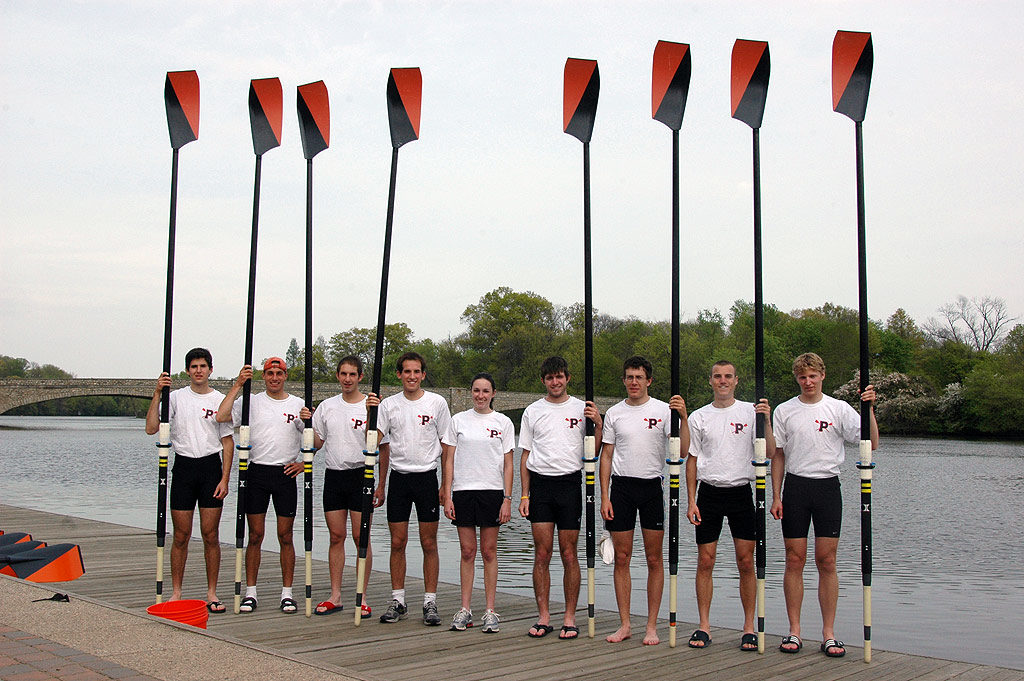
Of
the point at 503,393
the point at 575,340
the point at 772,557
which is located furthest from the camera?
the point at 575,340

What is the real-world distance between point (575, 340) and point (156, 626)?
62304 millimetres

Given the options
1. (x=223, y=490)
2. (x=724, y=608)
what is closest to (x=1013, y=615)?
(x=724, y=608)

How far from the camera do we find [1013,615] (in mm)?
10000

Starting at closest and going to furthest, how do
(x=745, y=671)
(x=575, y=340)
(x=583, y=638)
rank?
(x=745, y=671) → (x=583, y=638) → (x=575, y=340)

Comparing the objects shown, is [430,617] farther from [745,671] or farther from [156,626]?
[745,671]

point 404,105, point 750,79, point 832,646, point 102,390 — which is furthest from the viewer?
point 102,390

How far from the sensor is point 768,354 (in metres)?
59.1

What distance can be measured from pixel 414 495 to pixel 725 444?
86.0 inches

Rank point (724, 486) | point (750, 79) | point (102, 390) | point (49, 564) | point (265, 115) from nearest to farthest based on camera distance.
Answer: point (724, 486) → point (750, 79) → point (265, 115) → point (49, 564) → point (102, 390)

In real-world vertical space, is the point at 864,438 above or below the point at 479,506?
above

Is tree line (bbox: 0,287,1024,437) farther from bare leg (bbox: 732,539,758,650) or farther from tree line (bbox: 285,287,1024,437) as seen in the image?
bare leg (bbox: 732,539,758,650)

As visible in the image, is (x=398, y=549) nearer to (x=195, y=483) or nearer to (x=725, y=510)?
(x=195, y=483)

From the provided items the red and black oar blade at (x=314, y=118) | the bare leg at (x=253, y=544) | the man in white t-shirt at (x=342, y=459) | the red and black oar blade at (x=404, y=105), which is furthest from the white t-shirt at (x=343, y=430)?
the red and black oar blade at (x=314, y=118)

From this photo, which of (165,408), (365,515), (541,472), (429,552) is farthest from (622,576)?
(165,408)
